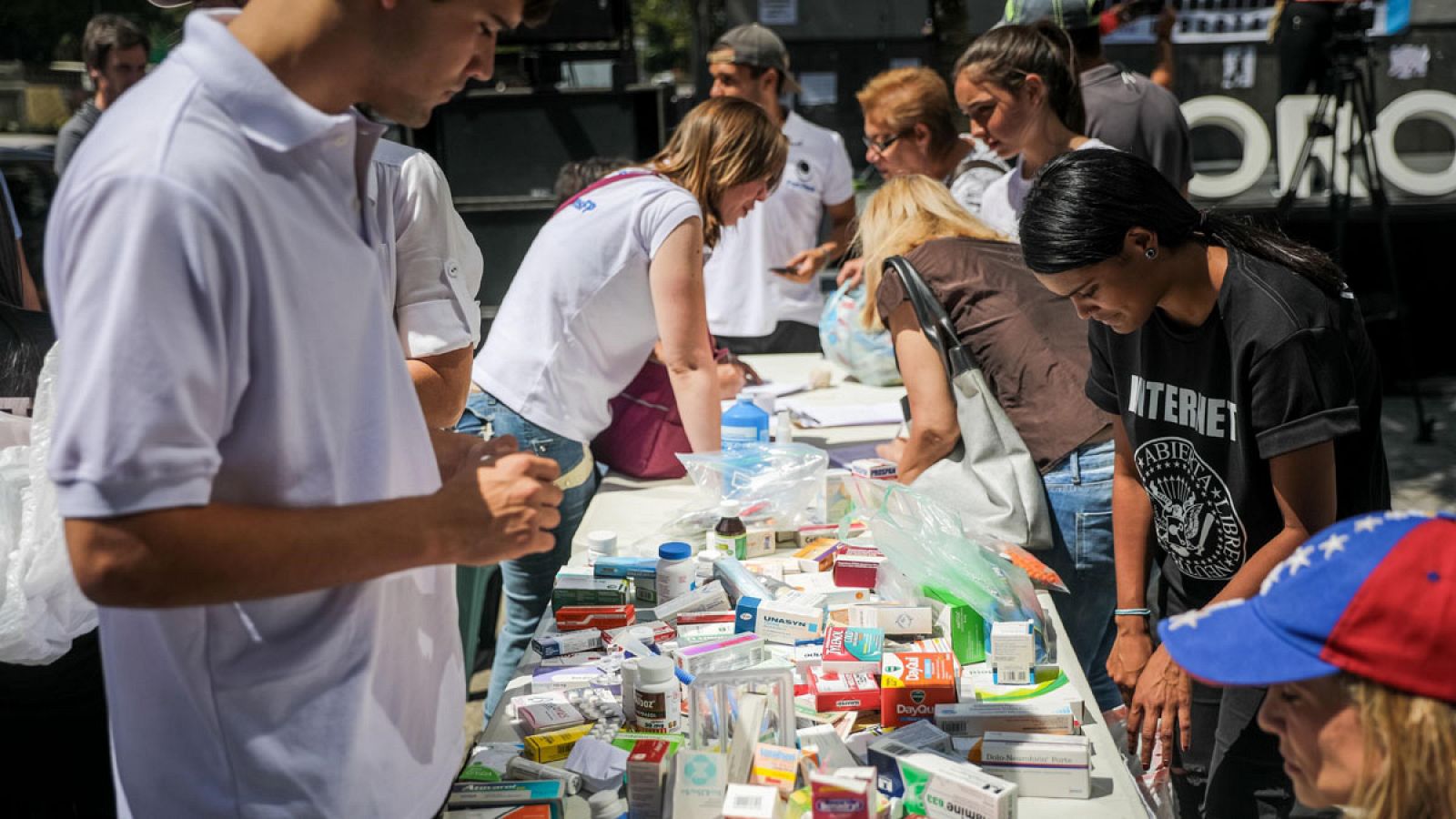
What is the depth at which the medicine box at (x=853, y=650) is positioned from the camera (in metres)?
1.93

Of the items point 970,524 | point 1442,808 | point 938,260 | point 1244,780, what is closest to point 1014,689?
point 1244,780

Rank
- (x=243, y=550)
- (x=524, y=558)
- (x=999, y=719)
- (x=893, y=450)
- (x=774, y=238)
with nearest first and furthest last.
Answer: (x=243, y=550) < (x=999, y=719) < (x=524, y=558) < (x=893, y=450) < (x=774, y=238)

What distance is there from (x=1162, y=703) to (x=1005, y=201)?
1.97 metres

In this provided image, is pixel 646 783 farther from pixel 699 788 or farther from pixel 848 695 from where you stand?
pixel 848 695

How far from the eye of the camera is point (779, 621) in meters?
2.14

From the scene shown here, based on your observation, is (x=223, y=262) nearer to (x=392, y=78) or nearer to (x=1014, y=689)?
(x=392, y=78)

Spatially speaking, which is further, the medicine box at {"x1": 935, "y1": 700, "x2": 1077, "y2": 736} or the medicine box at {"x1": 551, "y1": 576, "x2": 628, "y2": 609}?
the medicine box at {"x1": 551, "y1": 576, "x2": 628, "y2": 609}

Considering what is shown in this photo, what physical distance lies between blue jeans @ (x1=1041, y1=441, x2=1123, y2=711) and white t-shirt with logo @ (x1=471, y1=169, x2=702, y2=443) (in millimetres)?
1021

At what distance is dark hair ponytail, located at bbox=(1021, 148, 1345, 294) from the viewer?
188 cm

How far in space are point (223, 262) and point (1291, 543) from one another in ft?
5.13

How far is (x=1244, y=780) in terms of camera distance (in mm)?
2027

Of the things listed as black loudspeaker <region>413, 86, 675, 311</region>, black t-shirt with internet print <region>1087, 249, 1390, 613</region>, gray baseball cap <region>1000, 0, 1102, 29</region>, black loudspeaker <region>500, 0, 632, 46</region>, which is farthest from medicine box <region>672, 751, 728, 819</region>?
black loudspeaker <region>500, 0, 632, 46</region>

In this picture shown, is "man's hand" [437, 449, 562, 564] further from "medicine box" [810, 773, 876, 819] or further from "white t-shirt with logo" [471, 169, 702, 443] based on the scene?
"white t-shirt with logo" [471, 169, 702, 443]

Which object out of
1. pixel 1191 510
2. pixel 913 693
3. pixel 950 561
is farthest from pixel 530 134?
pixel 913 693
